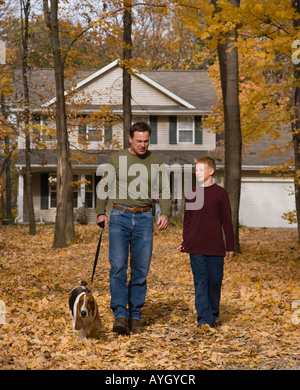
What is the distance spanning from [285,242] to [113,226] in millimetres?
14162

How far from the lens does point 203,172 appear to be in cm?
670

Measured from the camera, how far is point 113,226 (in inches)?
259

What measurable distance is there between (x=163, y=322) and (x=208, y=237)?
5.06 ft

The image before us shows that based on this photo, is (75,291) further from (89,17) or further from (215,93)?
(215,93)

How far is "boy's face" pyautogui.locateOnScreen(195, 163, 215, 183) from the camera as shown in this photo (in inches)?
263

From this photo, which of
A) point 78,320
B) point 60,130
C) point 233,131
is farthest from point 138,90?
point 78,320

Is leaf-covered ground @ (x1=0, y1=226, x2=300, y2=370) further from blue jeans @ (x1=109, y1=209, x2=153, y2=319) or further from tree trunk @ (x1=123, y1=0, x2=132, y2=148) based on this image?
tree trunk @ (x1=123, y1=0, x2=132, y2=148)

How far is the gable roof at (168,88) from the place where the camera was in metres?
29.8

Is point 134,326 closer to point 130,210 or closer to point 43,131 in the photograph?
point 130,210

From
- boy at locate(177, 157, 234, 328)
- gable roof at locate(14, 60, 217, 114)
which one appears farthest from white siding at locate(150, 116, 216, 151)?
boy at locate(177, 157, 234, 328)

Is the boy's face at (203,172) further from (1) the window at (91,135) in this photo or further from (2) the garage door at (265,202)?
(2) the garage door at (265,202)

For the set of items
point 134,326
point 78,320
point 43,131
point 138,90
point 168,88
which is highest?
point 168,88

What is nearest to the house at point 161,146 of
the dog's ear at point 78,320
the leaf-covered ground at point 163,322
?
the leaf-covered ground at point 163,322
